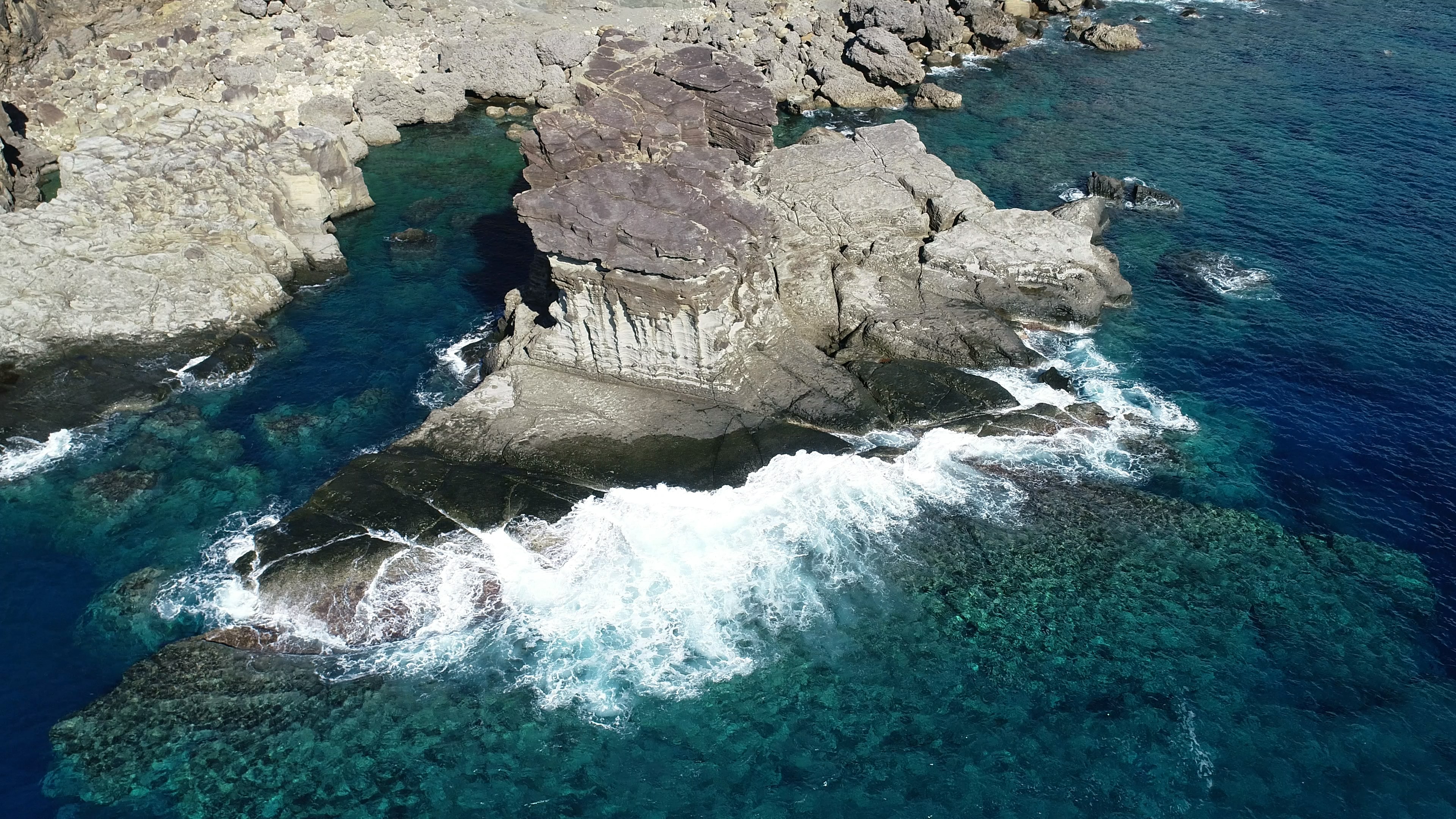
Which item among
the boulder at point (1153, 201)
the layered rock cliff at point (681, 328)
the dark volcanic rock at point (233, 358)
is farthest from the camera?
the boulder at point (1153, 201)

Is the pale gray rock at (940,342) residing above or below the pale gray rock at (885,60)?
below

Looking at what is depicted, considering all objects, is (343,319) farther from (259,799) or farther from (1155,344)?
(1155,344)

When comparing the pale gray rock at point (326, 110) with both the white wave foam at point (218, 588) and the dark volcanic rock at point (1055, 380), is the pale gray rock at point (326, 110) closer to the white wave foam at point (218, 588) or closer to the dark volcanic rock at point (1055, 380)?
the white wave foam at point (218, 588)

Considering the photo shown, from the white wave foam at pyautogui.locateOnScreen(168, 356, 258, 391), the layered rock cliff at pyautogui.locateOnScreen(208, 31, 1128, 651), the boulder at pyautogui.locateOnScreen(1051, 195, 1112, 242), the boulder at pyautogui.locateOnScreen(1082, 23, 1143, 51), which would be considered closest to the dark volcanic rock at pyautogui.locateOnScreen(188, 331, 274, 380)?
the white wave foam at pyautogui.locateOnScreen(168, 356, 258, 391)

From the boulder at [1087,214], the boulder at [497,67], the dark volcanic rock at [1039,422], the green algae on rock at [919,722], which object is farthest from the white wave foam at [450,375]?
the boulder at [497,67]

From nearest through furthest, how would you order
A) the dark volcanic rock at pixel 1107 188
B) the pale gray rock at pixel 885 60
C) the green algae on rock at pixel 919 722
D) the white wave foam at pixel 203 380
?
the green algae on rock at pixel 919 722
the white wave foam at pixel 203 380
the dark volcanic rock at pixel 1107 188
the pale gray rock at pixel 885 60

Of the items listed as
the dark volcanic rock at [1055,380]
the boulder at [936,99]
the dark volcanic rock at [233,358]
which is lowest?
the dark volcanic rock at [1055,380]

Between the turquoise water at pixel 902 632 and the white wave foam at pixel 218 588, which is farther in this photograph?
the white wave foam at pixel 218 588
